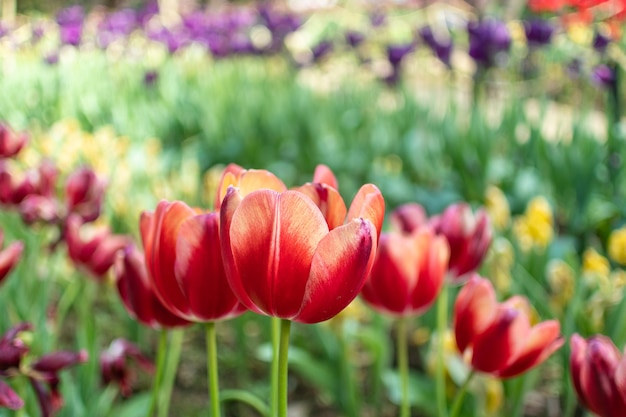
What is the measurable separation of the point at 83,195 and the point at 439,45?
255 cm

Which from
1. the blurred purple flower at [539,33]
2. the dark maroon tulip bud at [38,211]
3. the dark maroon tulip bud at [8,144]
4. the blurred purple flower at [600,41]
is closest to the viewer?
the dark maroon tulip bud at [38,211]

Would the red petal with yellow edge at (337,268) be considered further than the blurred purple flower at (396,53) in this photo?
No

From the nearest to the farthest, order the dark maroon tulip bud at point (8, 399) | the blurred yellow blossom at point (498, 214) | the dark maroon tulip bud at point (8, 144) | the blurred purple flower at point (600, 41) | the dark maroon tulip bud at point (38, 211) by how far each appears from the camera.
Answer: the dark maroon tulip bud at point (8, 399) → the dark maroon tulip bud at point (38, 211) → the dark maroon tulip bud at point (8, 144) → the blurred yellow blossom at point (498, 214) → the blurred purple flower at point (600, 41)

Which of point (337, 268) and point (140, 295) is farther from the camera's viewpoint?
point (140, 295)

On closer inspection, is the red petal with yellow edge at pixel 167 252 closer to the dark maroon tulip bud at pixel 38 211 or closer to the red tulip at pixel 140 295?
the red tulip at pixel 140 295

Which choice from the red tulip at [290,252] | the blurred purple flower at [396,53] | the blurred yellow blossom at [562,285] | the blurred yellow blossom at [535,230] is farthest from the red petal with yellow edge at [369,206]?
the blurred purple flower at [396,53]

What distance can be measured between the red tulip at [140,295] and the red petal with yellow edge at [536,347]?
0.33 m

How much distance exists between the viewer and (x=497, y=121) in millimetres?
3426

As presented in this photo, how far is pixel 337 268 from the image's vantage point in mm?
458

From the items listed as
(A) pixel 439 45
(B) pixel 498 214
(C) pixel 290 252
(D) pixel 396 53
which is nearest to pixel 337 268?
(C) pixel 290 252

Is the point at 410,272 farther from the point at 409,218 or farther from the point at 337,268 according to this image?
the point at 337,268

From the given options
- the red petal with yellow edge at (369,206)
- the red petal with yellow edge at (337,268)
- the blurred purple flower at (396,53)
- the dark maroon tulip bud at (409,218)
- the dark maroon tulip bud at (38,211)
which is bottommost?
the blurred purple flower at (396,53)

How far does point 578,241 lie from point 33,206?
1571mm

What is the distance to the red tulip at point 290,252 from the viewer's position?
456mm
